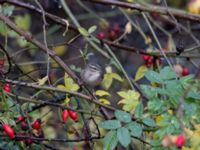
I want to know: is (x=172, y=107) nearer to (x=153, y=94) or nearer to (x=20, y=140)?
(x=153, y=94)

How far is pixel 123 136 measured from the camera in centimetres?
166

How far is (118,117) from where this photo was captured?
171 cm

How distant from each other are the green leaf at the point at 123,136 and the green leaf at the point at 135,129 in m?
0.02

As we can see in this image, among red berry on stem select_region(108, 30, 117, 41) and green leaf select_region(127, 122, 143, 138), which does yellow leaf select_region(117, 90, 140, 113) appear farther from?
red berry on stem select_region(108, 30, 117, 41)

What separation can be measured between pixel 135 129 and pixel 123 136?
0.14 feet

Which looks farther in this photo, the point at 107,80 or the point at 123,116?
the point at 107,80

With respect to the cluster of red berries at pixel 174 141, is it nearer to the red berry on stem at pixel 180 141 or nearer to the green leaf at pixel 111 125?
the red berry on stem at pixel 180 141

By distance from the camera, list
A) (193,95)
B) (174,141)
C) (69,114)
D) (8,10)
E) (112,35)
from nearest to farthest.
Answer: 1. (174,141)
2. (193,95)
3. (69,114)
4. (8,10)
5. (112,35)

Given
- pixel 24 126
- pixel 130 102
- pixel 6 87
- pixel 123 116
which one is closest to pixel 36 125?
pixel 24 126

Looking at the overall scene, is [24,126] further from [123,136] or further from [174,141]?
[174,141]

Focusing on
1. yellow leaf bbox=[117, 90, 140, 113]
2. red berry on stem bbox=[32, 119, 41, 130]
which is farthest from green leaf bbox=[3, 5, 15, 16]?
yellow leaf bbox=[117, 90, 140, 113]

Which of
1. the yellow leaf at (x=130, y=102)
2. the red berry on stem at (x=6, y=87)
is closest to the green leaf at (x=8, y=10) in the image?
the red berry on stem at (x=6, y=87)

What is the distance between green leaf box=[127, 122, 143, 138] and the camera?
1671 millimetres

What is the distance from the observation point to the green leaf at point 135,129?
65.8 inches
